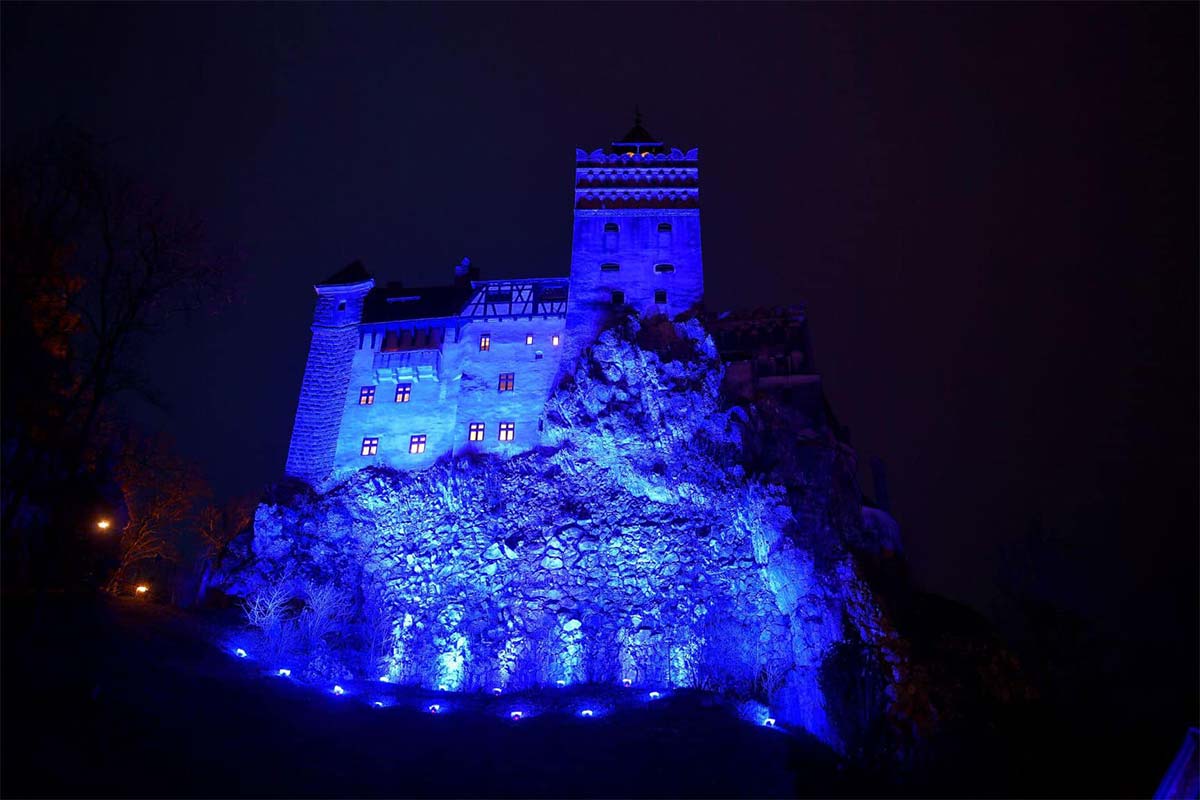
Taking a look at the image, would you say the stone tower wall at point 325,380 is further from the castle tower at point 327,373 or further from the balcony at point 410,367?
the balcony at point 410,367

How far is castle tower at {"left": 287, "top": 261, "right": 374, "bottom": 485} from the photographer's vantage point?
43656 millimetres

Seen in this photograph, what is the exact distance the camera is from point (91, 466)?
2945 centimetres

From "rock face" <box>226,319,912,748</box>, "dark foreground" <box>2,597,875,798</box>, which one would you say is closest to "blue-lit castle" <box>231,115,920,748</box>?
"rock face" <box>226,319,912,748</box>

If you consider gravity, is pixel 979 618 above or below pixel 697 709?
above

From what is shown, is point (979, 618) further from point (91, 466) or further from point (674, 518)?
point (91, 466)

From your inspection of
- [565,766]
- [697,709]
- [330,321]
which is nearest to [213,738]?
[565,766]

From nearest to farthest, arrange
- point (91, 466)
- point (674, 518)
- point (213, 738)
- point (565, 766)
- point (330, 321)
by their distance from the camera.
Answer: point (213, 738)
point (565, 766)
point (91, 466)
point (674, 518)
point (330, 321)

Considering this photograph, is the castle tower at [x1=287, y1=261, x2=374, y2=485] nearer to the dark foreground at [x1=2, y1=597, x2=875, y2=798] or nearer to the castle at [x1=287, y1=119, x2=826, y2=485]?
the castle at [x1=287, y1=119, x2=826, y2=485]

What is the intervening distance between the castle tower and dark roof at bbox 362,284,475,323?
77cm

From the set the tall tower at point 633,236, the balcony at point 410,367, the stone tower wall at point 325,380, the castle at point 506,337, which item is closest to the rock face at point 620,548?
the castle at point 506,337

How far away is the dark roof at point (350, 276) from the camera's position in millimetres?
48281

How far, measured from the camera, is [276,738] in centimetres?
2548

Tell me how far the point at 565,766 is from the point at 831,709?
1123 cm

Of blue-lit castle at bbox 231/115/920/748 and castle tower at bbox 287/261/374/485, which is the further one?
castle tower at bbox 287/261/374/485
